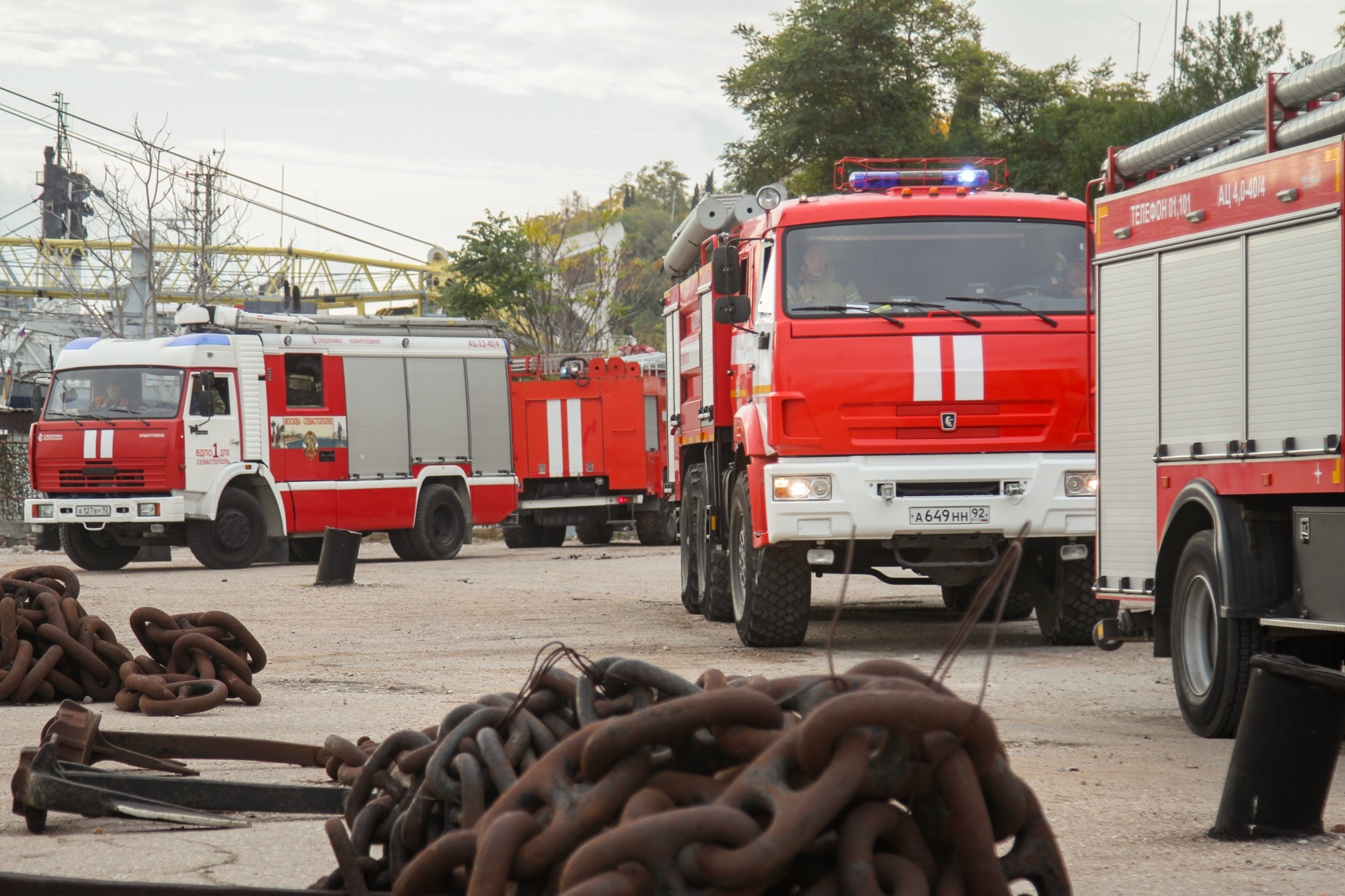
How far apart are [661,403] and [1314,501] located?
74.4 ft

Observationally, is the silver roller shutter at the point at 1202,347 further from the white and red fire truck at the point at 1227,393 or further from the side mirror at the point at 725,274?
the side mirror at the point at 725,274

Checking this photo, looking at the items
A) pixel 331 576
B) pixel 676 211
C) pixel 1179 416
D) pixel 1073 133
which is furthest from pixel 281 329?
pixel 676 211

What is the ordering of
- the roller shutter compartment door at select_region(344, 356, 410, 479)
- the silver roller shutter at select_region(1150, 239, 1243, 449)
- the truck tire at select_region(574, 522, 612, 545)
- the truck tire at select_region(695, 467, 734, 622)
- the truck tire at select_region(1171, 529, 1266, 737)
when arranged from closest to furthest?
the truck tire at select_region(1171, 529, 1266, 737) → the silver roller shutter at select_region(1150, 239, 1243, 449) → the truck tire at select_region(695, 467, 734, 622) → the roller shutter compartment door at select_region(344, 356, 410, 479) → the truck tire at select_region(574, 522, 612, 545)

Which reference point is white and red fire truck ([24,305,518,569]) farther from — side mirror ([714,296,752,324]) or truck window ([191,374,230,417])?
side mirror ([714,296,752,324])

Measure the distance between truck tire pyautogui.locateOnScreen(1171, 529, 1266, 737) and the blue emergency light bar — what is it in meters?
4.84

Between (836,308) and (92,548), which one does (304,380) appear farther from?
→ (836,308)

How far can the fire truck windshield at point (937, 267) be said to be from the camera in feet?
35.4

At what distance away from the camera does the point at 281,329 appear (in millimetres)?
23766

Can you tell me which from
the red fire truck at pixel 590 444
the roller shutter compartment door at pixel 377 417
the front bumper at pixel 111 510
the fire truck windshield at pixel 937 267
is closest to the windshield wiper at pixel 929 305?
the fire truck windshield at pixel 937 267

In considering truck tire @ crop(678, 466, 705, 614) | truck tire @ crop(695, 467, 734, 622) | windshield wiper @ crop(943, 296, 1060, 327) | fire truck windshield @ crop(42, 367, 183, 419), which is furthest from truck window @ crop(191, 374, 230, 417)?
windshield wiper @ crop(943, 296, 1060, 327)

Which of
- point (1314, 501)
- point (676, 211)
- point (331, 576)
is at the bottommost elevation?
point (331, 576)

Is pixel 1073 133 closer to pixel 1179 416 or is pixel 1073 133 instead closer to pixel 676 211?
pixel 1179 416

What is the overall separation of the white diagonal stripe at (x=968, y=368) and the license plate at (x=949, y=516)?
0.76m

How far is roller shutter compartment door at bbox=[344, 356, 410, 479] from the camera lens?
24312 millimetres
